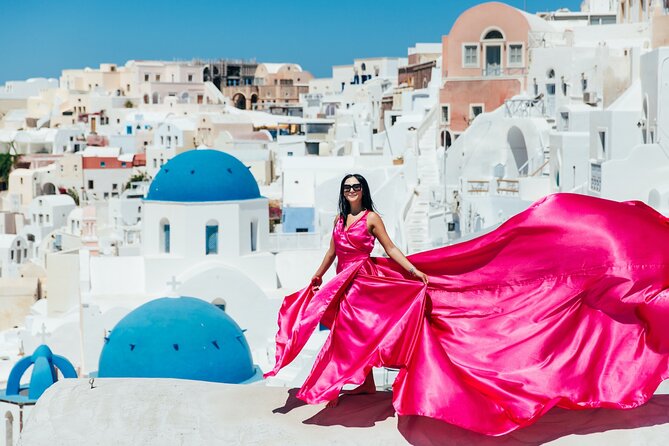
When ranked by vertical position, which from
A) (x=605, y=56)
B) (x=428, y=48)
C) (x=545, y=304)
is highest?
(x=428, y=48)

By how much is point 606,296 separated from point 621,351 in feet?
0.99

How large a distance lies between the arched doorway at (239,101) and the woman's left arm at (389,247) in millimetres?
80839

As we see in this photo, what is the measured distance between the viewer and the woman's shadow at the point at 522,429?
19.0 feet

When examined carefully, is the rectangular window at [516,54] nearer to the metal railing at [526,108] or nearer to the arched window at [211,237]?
the metal railing at [526,108]

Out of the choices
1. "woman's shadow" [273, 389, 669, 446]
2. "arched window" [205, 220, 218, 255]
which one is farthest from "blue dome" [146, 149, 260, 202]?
"woman's shadow" [273, 389, 669, 446]

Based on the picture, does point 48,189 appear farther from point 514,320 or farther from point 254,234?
point 514,320

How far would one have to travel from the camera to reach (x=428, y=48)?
2232 inches

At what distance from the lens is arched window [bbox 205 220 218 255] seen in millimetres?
18344

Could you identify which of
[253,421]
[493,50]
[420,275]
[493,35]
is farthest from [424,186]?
[253,421]

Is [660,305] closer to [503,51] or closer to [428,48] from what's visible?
[503,51]

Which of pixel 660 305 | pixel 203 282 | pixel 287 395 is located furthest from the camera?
pixel 203 282

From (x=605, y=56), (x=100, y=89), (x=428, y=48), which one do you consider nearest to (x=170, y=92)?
(x=100, y=89)

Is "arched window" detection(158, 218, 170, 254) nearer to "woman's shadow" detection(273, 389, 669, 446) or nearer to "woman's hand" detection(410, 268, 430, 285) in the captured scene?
"woman's shadow" detection(273, 389, 669, 446)

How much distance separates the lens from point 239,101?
87.4 m
